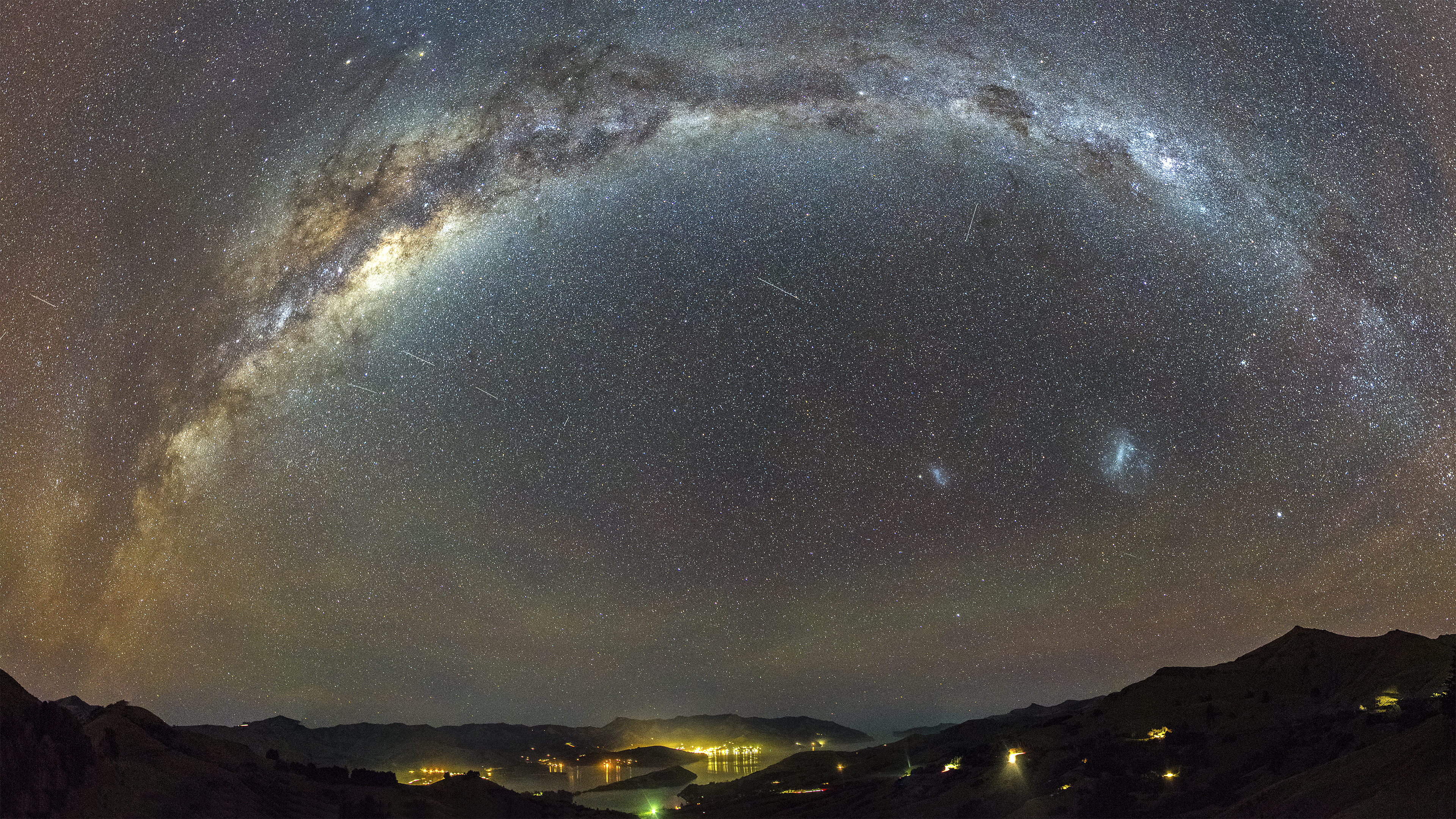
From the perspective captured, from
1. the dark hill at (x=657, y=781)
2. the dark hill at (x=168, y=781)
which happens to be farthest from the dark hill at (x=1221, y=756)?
the dark hill at (x=657, y=781)

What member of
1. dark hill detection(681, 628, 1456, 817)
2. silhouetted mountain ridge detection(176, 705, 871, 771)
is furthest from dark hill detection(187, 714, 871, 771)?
dark hill detection(681, 628, 1456, 817)

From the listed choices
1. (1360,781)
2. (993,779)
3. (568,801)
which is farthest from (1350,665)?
(568,801)

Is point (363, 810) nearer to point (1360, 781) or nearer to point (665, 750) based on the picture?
point (1360, 781)

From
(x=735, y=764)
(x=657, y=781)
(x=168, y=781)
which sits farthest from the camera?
(x=735, y=764)

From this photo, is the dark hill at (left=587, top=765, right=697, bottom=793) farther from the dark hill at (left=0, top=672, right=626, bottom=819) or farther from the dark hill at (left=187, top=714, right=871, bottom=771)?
the dark hill at (left=0, top=672, right=626, bottom=819)

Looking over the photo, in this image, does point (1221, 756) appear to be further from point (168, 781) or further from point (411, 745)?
point (411, 745)

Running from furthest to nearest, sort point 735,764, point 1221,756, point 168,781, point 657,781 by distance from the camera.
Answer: point 735,764, point 657,781, point 1221,756, point 168,781

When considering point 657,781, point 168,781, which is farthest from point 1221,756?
point 657,781

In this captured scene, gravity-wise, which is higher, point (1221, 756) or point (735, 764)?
point (735, 764)

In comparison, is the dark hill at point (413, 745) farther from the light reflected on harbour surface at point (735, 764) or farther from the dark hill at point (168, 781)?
the dark hill at point (168, 781)
